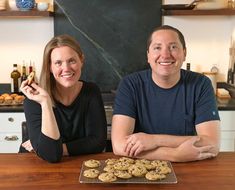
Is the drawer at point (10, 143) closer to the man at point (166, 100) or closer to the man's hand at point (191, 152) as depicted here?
the man at point (166, 100)

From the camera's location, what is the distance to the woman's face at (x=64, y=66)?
1.79 metres

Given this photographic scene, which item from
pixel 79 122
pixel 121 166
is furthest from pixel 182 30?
pixel 121 166

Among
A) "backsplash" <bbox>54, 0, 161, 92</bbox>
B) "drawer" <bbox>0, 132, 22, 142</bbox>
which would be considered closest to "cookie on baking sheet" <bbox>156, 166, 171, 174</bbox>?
"drawer" <bbox>0, 132, 22, 142</bbox>

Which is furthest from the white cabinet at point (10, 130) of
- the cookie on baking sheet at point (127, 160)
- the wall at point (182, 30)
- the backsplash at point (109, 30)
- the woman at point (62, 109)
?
the cookie on baking sheet at point (127, 160)

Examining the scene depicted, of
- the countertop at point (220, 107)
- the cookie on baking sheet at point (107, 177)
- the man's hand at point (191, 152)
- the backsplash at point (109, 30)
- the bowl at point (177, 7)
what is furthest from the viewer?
the backsplash at point (109, 30)

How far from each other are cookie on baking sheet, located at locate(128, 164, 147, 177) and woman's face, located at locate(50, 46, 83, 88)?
618 millimetres

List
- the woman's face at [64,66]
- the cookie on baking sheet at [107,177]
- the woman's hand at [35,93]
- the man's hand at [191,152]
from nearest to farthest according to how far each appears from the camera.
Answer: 1. the cookie on baking sheet at [107,177]
2. the man's hand at [191,152]
3. the woman's hand at [35,93]
4. the woman's face at [64,66]

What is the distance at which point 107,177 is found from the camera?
1.31m

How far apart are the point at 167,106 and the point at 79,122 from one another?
48 cm

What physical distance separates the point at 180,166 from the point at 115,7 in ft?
7.12

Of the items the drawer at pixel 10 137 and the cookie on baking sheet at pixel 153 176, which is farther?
the drawer at pixel 10 137

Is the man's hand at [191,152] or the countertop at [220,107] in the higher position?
the man's hand at [191,152]

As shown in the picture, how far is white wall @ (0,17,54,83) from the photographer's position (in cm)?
340

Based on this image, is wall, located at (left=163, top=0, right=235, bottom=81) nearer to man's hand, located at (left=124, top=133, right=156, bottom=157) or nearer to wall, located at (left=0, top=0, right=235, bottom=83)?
wall, located at (left=0, top=0, right=235, bottom=83)
